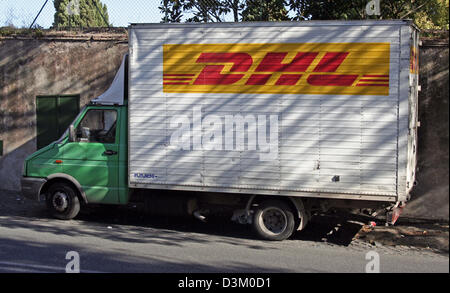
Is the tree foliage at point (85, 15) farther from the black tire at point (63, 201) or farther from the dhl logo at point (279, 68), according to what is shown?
the dhl logo at point (279, 68)

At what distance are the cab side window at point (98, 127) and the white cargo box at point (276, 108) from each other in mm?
610

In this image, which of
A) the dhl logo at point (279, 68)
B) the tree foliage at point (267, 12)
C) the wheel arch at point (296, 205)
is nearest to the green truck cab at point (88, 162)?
the dhl logo at point (279, 68)

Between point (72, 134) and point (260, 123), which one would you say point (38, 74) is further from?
point (260, 123)

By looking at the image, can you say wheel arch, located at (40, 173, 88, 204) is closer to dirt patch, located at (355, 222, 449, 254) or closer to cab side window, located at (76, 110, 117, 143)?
cab side window, located at (76, 110, 117, 143)

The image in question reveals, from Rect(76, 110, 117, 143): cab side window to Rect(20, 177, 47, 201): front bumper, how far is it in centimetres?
120

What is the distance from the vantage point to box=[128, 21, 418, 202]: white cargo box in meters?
8.38

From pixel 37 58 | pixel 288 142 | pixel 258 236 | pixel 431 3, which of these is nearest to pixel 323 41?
pixel 288 142

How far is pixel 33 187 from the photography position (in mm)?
10336

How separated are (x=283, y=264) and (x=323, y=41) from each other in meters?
3.70

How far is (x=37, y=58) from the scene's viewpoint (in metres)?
14.3

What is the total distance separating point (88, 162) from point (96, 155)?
226 mm

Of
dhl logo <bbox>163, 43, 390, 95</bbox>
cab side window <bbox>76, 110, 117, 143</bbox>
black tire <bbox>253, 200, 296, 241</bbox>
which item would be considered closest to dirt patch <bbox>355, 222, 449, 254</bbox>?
black tire <bbox>253, 200, 296, 241</bbox>

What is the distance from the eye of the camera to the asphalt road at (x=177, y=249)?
7125 mm
